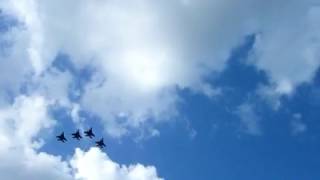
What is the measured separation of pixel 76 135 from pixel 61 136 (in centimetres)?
523

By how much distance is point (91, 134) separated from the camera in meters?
170

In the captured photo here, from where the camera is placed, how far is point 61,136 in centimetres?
17138

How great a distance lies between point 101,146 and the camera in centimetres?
16675

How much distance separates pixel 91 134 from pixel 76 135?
430 centimetres

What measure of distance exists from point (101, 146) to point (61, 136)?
43.4 feet

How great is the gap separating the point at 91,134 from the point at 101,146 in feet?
17.5

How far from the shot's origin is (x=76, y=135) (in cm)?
16912

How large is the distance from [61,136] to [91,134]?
9.16 meters

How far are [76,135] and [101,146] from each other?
329 inches
